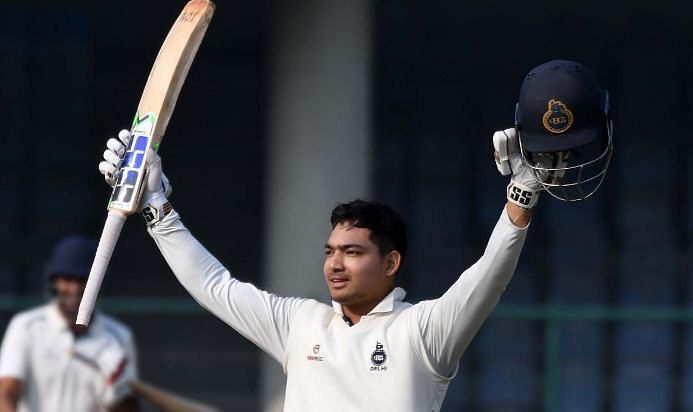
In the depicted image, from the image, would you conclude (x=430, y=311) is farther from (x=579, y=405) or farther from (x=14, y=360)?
(x=579, y=405)

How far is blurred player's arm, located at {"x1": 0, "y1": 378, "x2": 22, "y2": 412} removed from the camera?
17.6 ft

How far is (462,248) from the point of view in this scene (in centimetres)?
805

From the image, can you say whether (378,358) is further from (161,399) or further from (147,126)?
(161,399)

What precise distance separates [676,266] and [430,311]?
4527mm

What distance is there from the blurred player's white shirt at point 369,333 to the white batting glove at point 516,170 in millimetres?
55

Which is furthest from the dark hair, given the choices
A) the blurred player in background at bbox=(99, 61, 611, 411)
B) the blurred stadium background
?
the blurred stadium background

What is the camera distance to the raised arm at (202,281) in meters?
3.87

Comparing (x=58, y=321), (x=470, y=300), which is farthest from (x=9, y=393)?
(x=470, y=300)

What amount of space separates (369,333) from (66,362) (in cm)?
199

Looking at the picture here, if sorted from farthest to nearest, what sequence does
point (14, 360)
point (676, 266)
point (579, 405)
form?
point (676, 266), point (579, 405), point (14, 360)

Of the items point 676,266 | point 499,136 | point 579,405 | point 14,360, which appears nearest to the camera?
point 499,136

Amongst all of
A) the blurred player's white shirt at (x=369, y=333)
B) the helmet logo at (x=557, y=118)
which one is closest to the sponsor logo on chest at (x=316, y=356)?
the blurred player's white shirt at (x=369, y=333)

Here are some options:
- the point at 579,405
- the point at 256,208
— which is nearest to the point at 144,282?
the point at 256,208

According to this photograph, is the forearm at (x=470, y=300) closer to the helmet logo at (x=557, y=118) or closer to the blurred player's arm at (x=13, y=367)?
the helmet logo at (x=557, y=118)
